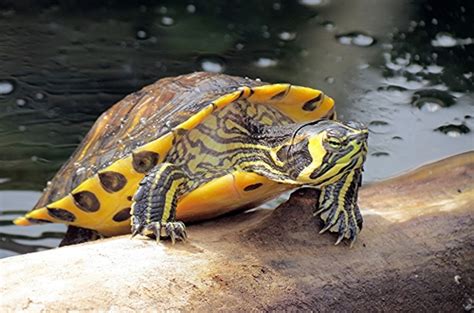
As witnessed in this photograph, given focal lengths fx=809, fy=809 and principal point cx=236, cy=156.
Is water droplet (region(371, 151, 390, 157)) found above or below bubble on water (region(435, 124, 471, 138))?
above

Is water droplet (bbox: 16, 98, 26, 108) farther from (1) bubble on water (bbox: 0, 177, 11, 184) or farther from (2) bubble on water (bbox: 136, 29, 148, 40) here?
(2) bubble on water (bbox: 136, 29, 148, 40)

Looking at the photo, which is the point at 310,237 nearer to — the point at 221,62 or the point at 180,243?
the point at 180,243

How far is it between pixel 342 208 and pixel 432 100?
1780mm

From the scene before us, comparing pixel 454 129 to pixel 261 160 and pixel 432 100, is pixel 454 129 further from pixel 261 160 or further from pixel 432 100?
pixel 261 160

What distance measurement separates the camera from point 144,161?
1776 mm

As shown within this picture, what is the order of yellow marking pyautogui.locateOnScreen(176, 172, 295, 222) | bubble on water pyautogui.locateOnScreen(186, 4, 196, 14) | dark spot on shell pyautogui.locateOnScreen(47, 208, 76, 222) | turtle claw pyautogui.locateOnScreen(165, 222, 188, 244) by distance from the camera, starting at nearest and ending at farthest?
turtle claw pyautogui.locateOnScreen(165, 222, 188, 244) < yellow marking pyautogui.locateOnScreen(176, 172, 295, 222) < dark spot on shell pyautogui.locateOnScreen(47, 208, 76, 222) < bubble on water pyautogui.locateOnScreen(186, 4, 196, 14)

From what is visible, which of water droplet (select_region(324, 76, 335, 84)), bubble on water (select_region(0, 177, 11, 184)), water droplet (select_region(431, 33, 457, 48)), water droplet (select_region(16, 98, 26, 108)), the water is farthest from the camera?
water droplet (select_region(431, 33, 457, 48))

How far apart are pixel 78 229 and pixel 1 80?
4.72 ft

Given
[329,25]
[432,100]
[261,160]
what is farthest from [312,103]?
[329,25]

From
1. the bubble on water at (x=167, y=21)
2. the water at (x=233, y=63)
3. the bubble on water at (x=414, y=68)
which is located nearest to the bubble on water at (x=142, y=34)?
the water at (x=233, y=63)

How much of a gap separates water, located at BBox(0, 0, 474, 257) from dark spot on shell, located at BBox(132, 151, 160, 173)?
70cm

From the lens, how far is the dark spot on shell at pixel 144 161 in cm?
175

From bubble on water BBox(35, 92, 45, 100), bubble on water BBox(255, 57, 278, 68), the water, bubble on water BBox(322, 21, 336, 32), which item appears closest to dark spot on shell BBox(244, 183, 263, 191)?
the water

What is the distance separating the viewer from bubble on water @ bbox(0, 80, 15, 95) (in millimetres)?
3207
